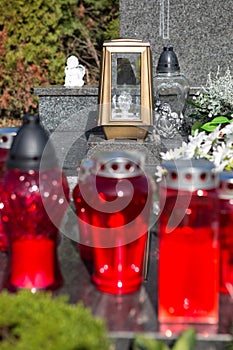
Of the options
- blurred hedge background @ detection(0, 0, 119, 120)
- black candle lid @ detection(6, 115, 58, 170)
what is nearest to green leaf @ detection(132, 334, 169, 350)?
black candle lid @ detection(6, 115, 58, 170)

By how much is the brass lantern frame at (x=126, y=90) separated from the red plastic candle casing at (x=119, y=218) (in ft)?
6.49

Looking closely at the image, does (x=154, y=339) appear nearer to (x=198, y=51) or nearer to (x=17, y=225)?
(x=17, y=225)

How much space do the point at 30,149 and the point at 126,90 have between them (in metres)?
2.15

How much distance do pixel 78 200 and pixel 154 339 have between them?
1.91ft

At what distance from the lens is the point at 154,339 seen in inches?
68.6

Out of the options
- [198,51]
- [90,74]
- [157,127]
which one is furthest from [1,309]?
[90,74]

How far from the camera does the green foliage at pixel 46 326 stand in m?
1.55

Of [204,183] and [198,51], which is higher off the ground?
[198,51]

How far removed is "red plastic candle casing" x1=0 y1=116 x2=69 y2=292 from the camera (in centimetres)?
189

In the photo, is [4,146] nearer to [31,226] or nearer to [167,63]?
[31,226]

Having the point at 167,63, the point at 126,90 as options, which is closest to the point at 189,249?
the point at 126,90

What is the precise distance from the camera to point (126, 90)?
156 inches

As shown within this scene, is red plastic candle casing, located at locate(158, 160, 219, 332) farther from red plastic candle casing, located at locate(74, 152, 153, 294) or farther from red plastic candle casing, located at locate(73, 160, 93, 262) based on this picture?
red plastic candle casing, located at locate(73, 160, 93, 262)

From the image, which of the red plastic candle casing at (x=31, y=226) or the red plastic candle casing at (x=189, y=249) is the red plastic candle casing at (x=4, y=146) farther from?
the red plastic candle casing at (x=189, y=249)
